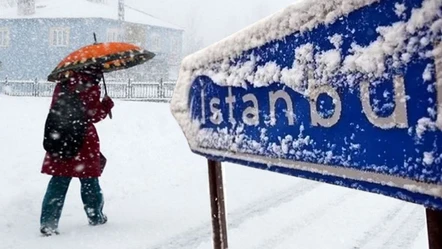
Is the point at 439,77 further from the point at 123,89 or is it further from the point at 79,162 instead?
the point at 123,89

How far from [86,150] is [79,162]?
5.5 inches

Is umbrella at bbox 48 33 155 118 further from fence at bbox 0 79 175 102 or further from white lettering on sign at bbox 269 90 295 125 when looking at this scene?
fence at bbox 0 79 175 102

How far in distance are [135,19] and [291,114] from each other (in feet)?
123

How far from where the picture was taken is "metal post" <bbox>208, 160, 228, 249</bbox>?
159cm

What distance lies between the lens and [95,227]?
14.7 feet

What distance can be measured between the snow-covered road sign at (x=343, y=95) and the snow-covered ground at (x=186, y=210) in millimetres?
2979

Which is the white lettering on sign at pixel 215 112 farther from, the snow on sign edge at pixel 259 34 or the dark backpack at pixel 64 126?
the dark backpack at pixel 64 126

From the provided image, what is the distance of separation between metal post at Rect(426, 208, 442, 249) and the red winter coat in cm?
383

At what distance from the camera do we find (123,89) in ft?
62.4

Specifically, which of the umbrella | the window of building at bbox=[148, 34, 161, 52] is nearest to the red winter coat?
the umbrella

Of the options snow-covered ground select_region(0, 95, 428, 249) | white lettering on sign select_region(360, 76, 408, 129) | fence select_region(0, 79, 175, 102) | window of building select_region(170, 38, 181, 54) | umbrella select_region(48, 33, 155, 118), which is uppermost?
window of building select_region(170, 38, 181, 54)

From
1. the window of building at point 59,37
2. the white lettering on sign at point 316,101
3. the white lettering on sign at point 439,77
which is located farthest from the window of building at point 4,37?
the white lettering on sign at point 439,77

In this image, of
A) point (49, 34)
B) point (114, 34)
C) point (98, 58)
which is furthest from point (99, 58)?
point (49, 34)

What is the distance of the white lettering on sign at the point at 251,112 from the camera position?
1.14 m
